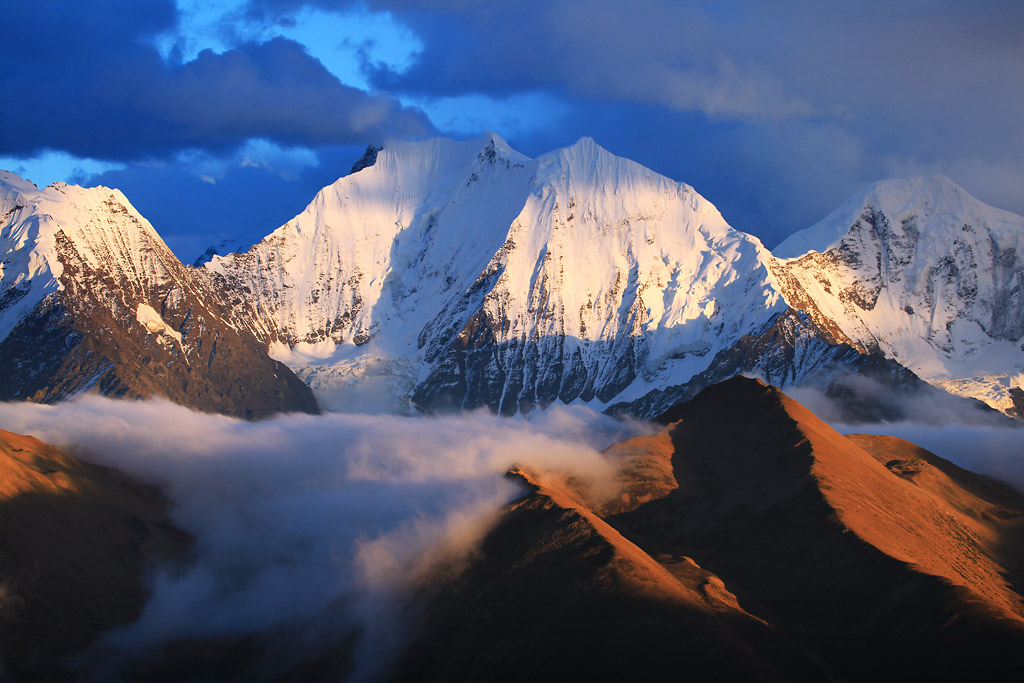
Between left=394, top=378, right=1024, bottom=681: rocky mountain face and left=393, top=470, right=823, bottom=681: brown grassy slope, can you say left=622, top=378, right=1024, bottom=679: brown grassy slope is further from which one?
left=393, top=470, right=823, bottom=681: brown grassy slope

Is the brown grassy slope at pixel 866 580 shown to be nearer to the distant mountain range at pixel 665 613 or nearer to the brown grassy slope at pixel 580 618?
the distant mountain range at pixel 665 613

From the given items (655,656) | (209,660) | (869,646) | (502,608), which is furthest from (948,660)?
(209,660)

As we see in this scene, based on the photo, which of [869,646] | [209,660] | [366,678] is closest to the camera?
[869,646]

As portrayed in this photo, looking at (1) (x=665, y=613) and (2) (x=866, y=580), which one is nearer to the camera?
(1) (x=665, y=613)

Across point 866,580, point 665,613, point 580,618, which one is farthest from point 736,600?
point 580,618

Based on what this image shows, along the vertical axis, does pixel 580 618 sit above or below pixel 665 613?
above

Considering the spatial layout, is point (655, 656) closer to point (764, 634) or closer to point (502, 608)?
point (764, 634)

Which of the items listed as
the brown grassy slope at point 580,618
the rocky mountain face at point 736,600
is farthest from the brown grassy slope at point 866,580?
the brown grassy slope at point 580,618

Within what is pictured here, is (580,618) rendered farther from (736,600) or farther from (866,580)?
(866,580)
